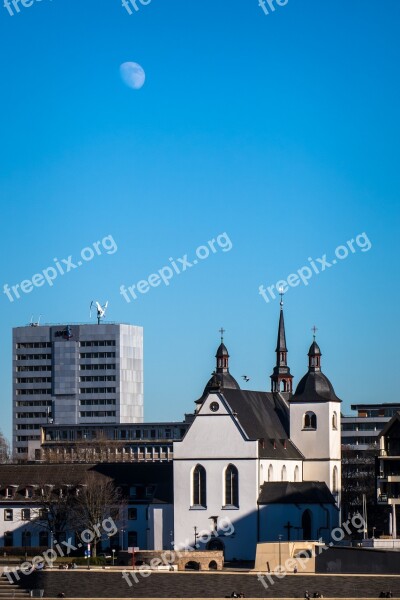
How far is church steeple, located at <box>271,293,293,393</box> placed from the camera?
143 meters

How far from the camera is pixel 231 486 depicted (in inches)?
4894

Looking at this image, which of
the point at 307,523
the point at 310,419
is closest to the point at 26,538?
the point at 307,523

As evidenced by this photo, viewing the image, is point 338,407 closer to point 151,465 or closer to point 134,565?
point 151,465

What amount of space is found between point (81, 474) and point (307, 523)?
21.2 m

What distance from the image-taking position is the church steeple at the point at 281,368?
469 feet

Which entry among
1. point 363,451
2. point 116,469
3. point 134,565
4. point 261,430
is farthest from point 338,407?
point 363,451

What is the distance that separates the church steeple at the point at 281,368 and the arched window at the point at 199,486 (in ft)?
61.8

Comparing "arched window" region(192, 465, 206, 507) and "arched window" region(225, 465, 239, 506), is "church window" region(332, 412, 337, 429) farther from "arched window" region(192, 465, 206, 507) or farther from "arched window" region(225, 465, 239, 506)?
"arched window" region(192, 465, 206, 507)

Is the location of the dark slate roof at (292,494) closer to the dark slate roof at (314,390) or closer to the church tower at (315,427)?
the church tower at (315,427)

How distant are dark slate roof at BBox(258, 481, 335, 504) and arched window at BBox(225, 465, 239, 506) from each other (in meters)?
1.94

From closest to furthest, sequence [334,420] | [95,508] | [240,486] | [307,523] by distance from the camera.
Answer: [240,486] → [307,523] → [95,508] → [334,420]

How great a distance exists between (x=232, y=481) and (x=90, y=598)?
76.0 ft

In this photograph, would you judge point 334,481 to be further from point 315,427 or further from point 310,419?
point 310,419

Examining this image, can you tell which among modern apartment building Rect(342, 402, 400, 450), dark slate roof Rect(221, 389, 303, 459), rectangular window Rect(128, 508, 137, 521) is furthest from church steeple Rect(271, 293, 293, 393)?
modern apartment building Rect(342, 402, 400, 450)
